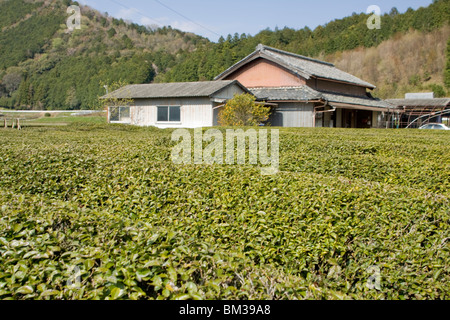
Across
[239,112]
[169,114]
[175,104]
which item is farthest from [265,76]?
[169,114]

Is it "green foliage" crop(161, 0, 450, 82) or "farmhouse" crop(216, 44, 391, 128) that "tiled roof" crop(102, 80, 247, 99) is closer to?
"farmhouse" crop(216, 44, 391, 128)

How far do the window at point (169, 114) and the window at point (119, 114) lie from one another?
3.21m

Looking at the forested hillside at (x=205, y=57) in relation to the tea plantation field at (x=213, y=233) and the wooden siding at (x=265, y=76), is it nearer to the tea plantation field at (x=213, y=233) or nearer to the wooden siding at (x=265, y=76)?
the wooden siding at (x=265, y=76)

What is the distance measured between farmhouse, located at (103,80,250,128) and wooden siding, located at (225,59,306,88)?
13.4ft

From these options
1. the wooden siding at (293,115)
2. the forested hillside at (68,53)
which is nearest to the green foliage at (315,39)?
the forested hillside at (68,53)

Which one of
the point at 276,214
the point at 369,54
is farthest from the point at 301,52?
the point at 276,214

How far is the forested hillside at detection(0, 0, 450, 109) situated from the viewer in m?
63.5

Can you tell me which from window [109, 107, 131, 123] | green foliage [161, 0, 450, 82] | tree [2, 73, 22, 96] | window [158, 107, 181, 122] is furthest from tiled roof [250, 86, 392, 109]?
tree [2, 73, 22, 96]

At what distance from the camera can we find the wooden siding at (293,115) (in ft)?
93.9

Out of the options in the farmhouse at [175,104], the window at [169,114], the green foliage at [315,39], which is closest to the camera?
the farmhouse at [175,104]

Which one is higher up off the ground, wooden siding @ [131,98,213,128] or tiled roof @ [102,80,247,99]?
tiled roof @ [102,80,247,99]

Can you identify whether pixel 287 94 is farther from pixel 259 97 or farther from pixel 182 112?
pixel 182 112

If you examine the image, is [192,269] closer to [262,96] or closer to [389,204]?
[389,204]

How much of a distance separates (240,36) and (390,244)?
68344 mm
